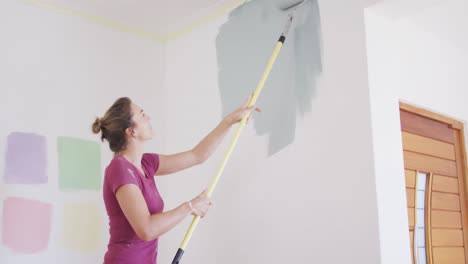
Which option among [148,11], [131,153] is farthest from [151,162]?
[148,11]

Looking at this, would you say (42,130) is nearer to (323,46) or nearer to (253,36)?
(253,36)

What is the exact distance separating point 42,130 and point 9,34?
49 cm

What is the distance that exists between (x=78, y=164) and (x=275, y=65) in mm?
1120

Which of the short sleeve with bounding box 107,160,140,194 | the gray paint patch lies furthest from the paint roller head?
the short sleeve with bounding box 107,160,140,194

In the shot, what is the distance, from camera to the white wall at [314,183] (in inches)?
70.1

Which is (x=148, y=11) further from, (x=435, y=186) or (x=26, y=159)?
(x=435, y=186)

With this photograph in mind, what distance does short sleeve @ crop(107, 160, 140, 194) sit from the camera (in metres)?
1.47

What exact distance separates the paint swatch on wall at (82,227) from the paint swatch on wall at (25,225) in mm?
93

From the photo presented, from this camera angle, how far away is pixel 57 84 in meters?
2.38

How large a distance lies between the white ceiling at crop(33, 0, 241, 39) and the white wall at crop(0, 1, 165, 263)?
0.19ft

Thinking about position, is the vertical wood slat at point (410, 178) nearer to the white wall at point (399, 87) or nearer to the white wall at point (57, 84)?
the white wall at point (399, 87)

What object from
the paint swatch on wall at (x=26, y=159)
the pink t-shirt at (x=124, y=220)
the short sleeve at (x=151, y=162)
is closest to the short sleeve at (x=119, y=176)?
the pink t-shirt at (x=124, y=220)

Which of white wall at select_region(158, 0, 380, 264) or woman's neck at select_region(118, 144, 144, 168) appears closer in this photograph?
woman's neck at select_region(118, 144, 144, 168)

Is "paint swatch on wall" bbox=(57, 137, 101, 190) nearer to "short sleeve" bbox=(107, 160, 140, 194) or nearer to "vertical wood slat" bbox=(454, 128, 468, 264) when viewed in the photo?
"short sleeve" bbox=(107, 160, 140, 194)
